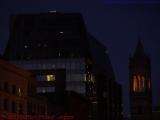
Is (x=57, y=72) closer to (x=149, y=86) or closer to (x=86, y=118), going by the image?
(x=86, y=118)

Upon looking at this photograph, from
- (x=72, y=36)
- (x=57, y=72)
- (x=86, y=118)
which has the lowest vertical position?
(x=86, y=118)

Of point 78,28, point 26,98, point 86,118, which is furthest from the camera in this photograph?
point 78,28

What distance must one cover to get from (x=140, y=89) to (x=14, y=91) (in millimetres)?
111635

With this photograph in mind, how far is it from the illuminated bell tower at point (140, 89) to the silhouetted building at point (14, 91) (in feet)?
320

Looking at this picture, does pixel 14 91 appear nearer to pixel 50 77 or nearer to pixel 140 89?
pixel 50 77

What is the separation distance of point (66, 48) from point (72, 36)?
18.6ft

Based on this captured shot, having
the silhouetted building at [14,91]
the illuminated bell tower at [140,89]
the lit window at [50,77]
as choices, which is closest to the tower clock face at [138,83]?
the illuminated bell tower at [140,89]

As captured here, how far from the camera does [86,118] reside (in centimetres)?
14512

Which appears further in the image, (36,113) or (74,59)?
(74,59)

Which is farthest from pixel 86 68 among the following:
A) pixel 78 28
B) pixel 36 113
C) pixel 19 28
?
pixel 36 113

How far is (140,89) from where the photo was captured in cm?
18400

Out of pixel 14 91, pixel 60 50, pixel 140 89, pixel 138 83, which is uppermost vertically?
pixel 60 50

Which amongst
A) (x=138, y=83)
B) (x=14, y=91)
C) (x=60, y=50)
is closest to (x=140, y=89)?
(x=138, y=83)

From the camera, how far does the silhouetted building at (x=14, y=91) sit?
232ft
